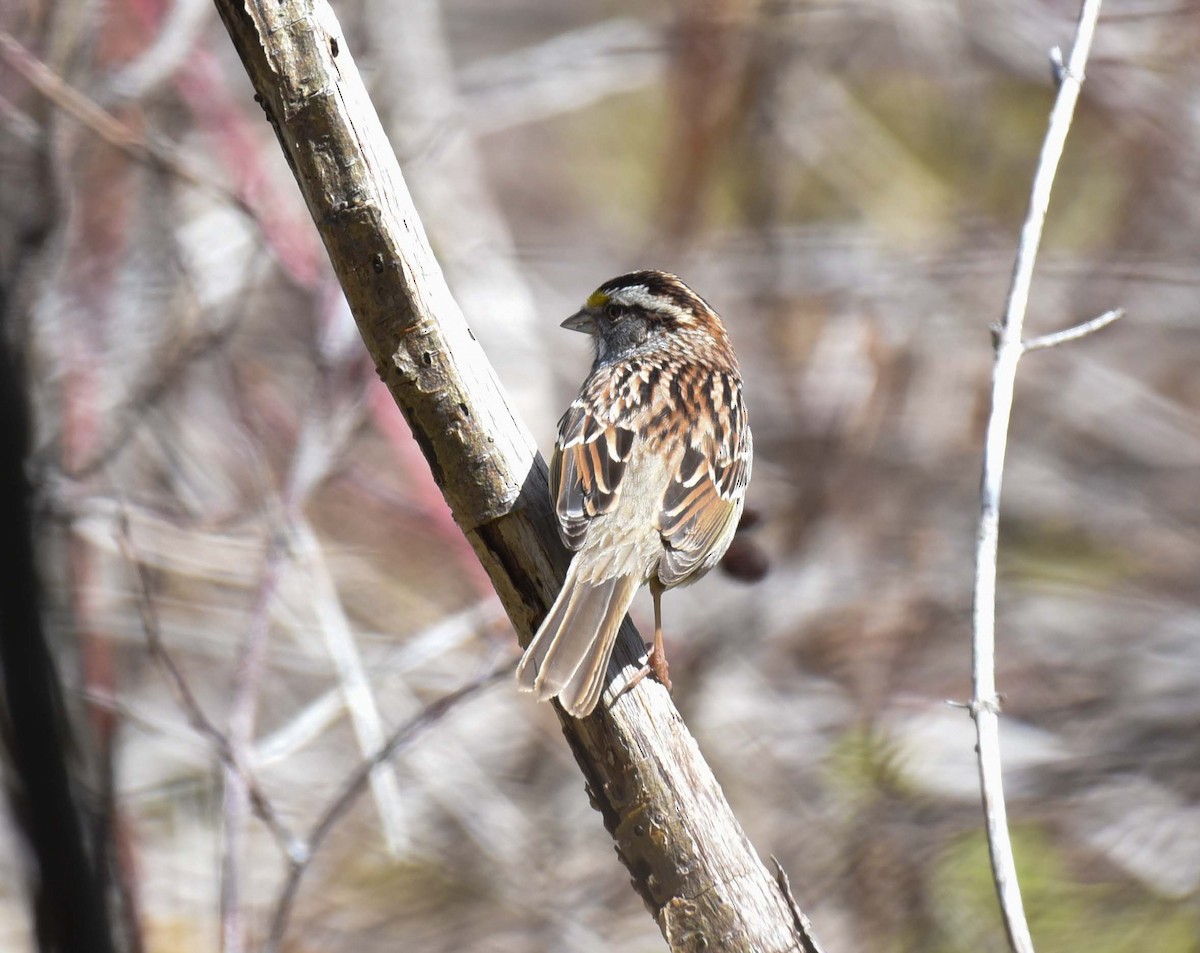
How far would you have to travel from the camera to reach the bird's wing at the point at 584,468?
8.77ft

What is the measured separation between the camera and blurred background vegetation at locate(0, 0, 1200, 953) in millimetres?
4469

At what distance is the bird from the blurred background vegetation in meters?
0.85

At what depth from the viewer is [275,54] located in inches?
81.7

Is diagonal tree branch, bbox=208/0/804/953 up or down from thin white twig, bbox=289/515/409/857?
down

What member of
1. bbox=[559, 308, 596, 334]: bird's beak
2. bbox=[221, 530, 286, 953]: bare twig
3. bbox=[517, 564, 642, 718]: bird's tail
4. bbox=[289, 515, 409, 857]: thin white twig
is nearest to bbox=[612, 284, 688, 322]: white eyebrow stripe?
bbox=[559, 308, 596, 334]: bird's beak

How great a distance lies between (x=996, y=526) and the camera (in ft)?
7.68

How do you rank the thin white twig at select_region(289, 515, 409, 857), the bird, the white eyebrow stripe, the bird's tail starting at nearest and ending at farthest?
1. the bird's tail
2. the bird
3. the thin white twig at select_region(289, 515, 409, 857)
4. the white eyebrow stripe

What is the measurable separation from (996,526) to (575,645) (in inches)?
30.1

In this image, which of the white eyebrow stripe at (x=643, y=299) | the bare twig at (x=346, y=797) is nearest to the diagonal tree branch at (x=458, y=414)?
the bare twig at (x=346, y=797)

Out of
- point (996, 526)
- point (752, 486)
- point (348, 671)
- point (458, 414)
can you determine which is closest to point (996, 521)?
point (996, 526)

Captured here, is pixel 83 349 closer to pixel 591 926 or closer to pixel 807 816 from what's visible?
pixel 591 926

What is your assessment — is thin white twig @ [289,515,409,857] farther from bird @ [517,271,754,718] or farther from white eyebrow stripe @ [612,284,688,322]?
white eyebrow stripe @ [612,284,688,322]

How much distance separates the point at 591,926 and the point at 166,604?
6.95 feet

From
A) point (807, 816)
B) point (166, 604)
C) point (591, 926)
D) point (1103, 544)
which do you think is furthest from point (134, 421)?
point (1103, 544)
